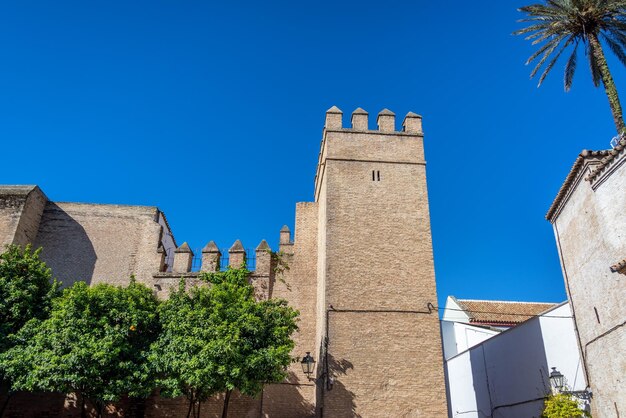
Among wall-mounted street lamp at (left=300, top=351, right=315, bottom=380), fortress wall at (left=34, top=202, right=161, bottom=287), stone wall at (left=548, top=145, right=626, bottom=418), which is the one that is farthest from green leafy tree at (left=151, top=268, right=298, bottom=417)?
stone wall at (left=548, top=145, right=626, bottom=418)

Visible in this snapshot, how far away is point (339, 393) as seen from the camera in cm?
1282

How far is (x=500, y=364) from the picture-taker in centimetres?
1645

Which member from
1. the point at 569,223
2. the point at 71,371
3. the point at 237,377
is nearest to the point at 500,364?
the point at 569,223

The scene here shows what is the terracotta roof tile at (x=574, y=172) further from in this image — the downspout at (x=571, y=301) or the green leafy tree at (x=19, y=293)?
the green leafy tree at (x=19, y=293)

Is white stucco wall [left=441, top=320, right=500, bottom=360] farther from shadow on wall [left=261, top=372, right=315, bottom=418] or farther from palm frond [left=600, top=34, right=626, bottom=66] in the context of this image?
palm frond [left=600, top=34, right=626, bottom=66]

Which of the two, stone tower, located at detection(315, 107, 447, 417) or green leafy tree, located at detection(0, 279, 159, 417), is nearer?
green leafy tree, located at detection(0, 279, 159, 417)

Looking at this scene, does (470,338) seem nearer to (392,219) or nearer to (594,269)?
(392,219)

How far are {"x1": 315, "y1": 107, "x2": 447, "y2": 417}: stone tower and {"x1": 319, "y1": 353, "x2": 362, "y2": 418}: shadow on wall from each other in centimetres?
2

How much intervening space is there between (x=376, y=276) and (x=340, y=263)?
1.10 meters

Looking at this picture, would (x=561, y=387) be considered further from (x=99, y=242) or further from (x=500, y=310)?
(x=99, y=242)

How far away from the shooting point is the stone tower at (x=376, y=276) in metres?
12.9

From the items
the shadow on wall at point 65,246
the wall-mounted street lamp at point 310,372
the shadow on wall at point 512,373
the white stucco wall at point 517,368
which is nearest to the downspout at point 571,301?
the white stucco wall at point 517,368

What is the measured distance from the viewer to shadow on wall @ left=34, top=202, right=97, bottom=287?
16.3 m

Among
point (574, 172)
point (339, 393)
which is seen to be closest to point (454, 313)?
point (339, 393)
